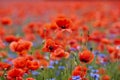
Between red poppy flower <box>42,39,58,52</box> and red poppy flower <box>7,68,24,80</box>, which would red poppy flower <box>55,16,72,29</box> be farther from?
red poppy flower <box>7,68,24,80</box>

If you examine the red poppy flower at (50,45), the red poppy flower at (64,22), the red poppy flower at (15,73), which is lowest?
the red poppy flower at (15,73)

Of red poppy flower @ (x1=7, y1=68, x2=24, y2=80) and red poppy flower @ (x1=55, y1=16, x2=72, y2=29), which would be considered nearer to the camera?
red poppy flower @ (x1=7, y1=68, x2=24, y2=80)

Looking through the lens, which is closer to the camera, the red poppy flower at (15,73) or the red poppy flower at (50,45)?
the red poppy flower at (15,73)

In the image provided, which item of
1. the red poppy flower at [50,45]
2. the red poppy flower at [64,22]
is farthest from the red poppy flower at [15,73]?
the red poppy flower at [64,22]

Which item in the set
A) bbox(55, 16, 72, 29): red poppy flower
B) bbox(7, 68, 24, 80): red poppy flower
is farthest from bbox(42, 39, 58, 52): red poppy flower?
bbox(7, 68, 24, 80): red poppy flower

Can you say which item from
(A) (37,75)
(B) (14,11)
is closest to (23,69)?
(A) (37,75)

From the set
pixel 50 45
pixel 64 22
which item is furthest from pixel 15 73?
pixel 64 22

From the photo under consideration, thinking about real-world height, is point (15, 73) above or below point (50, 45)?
below

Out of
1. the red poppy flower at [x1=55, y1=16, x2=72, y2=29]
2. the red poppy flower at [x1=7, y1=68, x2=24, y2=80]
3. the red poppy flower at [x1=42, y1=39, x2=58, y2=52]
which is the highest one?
the red poppy flower at [x1=55, y1=16, x2=72, y2=29]

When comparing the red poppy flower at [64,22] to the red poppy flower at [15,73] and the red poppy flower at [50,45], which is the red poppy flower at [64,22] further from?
the red poppy flower at [15,73]

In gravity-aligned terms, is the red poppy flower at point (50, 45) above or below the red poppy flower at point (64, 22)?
below

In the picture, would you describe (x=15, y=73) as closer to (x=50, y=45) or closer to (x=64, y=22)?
(x=50, y=45)
